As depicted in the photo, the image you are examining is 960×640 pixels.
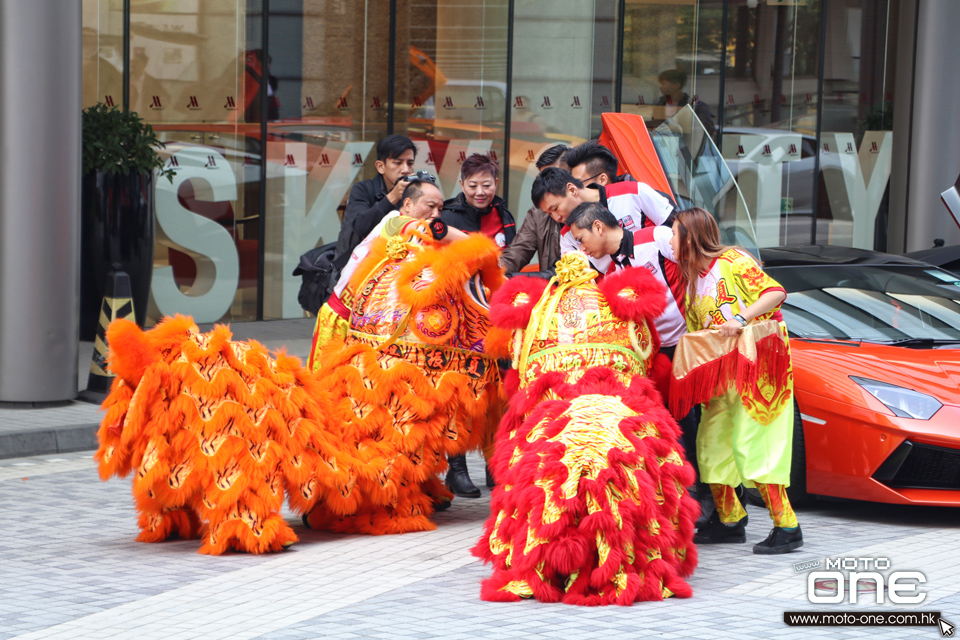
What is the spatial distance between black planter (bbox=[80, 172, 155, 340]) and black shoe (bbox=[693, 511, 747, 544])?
7.04m

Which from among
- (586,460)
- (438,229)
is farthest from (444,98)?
(586,460)

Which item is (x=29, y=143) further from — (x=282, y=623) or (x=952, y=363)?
(x=952, y=363)

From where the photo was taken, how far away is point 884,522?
6.67 metres

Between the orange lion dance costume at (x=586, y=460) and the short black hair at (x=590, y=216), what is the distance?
0.69 ft

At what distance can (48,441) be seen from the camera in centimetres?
856

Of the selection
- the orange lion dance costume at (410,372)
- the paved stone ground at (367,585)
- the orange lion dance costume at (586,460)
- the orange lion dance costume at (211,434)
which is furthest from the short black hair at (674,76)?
the orange lion dance costume at (211,434)

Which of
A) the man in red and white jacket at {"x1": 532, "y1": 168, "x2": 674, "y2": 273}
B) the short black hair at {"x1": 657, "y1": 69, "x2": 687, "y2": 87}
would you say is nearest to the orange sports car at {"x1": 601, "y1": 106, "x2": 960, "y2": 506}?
the man in red and white jacket at {"x1": 532, "y1": 168, "x2": 674, "y2": 273}

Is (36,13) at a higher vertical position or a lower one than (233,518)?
higher

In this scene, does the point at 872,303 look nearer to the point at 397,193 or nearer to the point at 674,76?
the point at 397,193

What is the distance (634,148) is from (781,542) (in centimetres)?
247

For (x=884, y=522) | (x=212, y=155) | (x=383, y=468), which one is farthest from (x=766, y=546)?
(x=212, y=155)

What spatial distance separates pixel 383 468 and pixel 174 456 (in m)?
1.05

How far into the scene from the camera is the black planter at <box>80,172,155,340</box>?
1180 centimetres

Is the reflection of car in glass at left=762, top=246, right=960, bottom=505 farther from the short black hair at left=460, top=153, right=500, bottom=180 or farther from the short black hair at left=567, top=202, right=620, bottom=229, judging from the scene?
the short black hair at left=460, top=153, right=500, bottom=180
